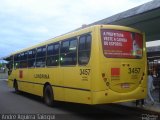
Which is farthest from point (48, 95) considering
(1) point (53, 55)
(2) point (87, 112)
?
(2) point (87, 112)

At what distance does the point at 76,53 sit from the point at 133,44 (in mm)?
2028

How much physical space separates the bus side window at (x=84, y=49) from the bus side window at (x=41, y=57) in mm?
4228

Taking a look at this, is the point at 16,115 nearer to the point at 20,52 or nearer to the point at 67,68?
the point at 67,68

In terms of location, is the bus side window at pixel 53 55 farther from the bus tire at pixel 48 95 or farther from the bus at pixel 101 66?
the bus tire at pixel 48 95

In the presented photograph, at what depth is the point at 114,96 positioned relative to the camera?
37.1ft

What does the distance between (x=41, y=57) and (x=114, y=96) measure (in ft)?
20.2

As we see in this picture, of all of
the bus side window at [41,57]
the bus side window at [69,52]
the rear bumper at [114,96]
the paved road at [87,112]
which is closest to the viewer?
the rear bumper at [114,96]

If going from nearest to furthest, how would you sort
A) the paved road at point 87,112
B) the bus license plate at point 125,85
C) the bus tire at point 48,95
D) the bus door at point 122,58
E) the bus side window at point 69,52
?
the bus door at point 122,58 → the bus license plate at point 125,85 → the paved road at point 87,112 → the bus side window at point 69,52 → the bus tire at point 48,95

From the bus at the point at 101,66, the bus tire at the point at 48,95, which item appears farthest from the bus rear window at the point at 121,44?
the bus tire at the point at 48,95

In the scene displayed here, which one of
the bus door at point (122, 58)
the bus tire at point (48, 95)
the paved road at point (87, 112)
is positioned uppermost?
the bus door at point (122, 58)

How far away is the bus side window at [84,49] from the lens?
11.6 m

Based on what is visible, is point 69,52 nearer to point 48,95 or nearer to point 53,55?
point 53,55

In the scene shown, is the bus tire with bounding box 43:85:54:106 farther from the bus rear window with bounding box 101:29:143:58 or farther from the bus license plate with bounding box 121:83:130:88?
the bus rear window with bounding box 101:29:143:58

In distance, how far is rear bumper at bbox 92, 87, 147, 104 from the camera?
36.1 feet
